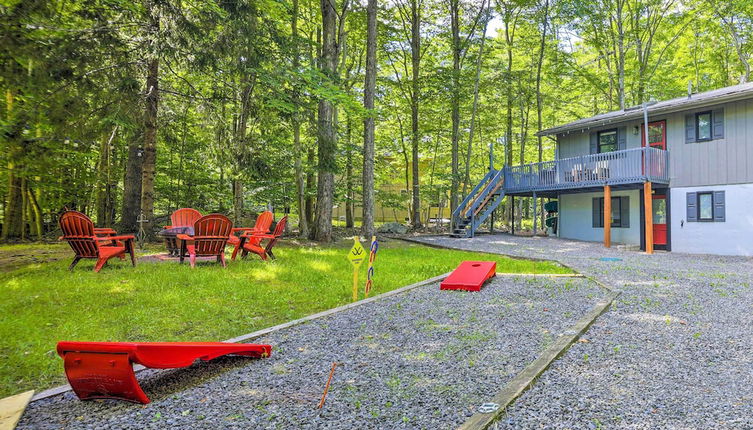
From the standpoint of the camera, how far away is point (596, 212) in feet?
54.6

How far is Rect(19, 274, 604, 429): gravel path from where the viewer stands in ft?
8.49

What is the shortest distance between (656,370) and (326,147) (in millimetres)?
9910

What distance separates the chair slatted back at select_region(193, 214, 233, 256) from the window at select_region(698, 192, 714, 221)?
13.9 m

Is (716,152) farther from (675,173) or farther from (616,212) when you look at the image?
(616,212)

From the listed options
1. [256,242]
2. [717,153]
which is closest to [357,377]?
[256,242]

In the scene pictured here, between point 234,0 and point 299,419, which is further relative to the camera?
point 234,0

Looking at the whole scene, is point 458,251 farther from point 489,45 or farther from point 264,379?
point 489,45

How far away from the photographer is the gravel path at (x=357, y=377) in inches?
102

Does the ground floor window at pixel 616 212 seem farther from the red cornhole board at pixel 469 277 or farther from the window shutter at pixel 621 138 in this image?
the red cornhole board at pixel 469 277

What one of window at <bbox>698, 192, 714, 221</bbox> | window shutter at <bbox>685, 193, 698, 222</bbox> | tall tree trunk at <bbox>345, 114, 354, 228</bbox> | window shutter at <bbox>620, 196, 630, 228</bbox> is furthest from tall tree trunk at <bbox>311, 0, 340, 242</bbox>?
window at <bbox>698, 192, 714, 221</bbox>

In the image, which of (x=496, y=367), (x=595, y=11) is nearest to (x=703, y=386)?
(x=496, y=367)

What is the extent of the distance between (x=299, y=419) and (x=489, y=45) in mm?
21852

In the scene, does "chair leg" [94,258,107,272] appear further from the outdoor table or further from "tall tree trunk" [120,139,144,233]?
"tall tree trunk" [120,139,144,233]

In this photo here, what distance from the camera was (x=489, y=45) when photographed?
20938 millimetres
